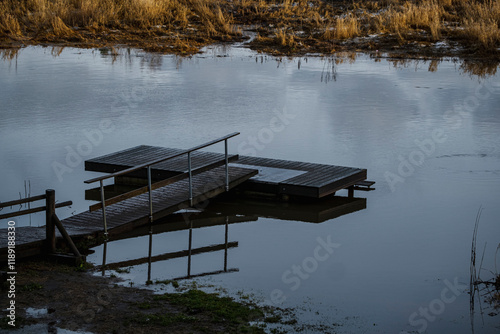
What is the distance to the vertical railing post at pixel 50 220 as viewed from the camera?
9.07m

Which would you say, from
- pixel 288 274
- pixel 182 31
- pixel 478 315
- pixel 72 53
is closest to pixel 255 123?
pixel 288 274

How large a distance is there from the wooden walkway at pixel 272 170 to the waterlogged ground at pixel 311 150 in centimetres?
32

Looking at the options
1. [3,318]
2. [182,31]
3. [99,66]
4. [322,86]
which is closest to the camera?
[3,318]

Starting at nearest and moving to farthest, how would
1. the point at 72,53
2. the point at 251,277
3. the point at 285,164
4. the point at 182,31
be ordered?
the point at 251,277
the point at 285,164
the point at 72,53
the point at 182,31

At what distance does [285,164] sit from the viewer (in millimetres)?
13156

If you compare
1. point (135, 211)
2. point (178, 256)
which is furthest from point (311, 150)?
point (178, 256)

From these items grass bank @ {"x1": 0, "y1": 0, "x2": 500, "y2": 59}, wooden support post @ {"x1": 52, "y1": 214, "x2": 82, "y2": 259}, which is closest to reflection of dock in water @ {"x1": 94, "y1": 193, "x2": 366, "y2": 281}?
wooden support post @ {"x1": 52, "y1": 214, "x2": 82, "y2": 259}

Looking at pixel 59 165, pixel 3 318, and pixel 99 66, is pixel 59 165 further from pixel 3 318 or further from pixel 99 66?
pixel 99 66

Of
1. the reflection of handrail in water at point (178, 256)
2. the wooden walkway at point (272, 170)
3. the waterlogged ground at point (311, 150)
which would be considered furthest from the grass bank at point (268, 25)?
the reflection of handrail in water at point (178, 256)

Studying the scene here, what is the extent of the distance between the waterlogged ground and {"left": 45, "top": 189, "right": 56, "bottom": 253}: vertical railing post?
0.51m

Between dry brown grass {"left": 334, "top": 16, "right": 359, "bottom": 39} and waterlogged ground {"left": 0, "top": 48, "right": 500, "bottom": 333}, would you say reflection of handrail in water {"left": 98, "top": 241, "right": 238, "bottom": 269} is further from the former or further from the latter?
dry brown grass {"left": 334, "top": 16, "right": 359, "bottom": 39}

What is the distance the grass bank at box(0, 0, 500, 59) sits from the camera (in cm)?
2766

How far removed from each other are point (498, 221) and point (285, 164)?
3.30 m

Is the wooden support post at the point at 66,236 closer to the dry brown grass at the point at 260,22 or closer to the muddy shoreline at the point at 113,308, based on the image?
the muddy shoreline at the point at 113,308
